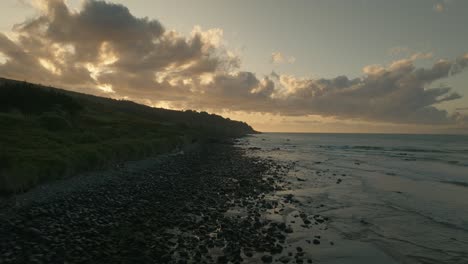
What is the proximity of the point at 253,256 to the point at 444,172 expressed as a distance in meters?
49.5

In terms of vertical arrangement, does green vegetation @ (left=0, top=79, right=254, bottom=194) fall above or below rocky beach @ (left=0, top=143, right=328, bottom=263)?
above

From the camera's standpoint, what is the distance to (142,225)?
1593cm

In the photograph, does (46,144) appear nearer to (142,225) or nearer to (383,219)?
(142,225)

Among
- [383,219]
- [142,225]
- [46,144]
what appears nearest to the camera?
[142,225]

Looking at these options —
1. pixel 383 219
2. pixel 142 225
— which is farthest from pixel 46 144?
pixel 383 219

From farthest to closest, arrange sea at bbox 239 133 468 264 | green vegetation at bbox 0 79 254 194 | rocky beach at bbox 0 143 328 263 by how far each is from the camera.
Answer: green vegetation at bbox 0 79 254 194 < sea at bbox 239 133 468 264 < rocky beach at bbox 0 143 328 263

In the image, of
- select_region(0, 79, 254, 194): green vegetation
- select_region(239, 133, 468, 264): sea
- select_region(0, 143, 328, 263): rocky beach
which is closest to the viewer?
select_region(0, 143, 328, 263): rocky beach

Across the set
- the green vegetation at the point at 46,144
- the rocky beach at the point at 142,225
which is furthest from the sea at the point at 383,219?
the green vegetation at the point at 46,144

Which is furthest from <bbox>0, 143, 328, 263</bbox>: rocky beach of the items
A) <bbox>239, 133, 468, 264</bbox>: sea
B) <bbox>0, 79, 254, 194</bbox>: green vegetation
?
<bbox>0, 79, 254, 194</bbox>: green vegetation

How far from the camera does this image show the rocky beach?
12273 millimetres

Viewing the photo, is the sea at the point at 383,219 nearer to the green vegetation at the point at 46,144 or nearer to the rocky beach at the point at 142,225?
the rocky beach at the point at 142,225

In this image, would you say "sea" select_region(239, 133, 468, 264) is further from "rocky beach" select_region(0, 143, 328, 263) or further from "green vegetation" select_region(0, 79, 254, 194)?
"green vegetation" select_region(0, 79, 254, 194)

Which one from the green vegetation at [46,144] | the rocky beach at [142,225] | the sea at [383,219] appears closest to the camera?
the rocky beach at [142,225]

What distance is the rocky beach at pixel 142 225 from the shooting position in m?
12.3
